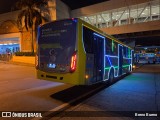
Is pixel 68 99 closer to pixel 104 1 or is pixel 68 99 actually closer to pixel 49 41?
pixel 49 41

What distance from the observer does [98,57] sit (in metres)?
10.1

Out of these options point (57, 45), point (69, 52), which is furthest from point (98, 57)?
point (57, 45)

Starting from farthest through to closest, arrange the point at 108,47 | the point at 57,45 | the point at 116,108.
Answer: the point at 108,47, the point at 57,45, the point at 116,108

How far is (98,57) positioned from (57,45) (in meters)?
2.50

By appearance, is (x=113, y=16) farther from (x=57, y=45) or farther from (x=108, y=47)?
(x=57, y=45)

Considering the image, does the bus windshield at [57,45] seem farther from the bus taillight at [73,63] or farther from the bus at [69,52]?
the bus taillight at [73,63]

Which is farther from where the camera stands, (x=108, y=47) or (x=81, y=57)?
(x=108, y=47)

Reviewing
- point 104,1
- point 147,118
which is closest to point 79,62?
point 147,118

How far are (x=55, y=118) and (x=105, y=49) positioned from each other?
236 inches

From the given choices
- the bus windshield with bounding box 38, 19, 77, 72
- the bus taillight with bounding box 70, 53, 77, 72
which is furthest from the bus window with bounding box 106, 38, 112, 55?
the bus taillight with bounding box 70, 53, 77, 72

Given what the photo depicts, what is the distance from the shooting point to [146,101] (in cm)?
812

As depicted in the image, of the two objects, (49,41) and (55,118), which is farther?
(49,41)

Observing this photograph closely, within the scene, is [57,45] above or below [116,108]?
above

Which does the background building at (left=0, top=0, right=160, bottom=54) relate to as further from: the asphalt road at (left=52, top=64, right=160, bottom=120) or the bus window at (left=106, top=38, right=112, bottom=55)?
the asphalt road at (left=52, top=64, right=160, bottom=120)
